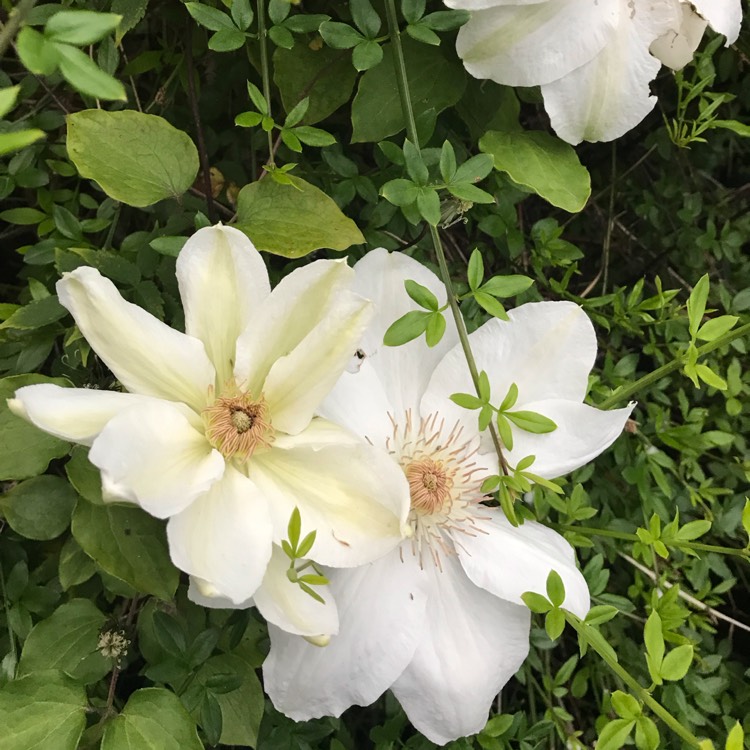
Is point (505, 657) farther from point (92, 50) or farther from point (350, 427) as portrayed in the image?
point (92, 50)

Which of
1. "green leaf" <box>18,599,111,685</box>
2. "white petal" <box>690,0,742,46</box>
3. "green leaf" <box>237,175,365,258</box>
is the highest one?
"white petal" <box>690,0,742,46</box>

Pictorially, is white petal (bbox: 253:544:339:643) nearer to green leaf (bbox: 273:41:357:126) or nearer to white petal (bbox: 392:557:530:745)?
white petal (bbox: 392:557:530:745)

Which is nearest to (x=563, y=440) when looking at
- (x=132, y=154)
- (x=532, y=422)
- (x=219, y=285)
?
(x=532, y=422)

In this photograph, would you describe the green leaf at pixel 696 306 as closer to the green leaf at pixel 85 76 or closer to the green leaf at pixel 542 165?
the green leaf at pixel 542 165

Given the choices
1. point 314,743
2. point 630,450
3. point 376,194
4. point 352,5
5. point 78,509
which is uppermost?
point 352,5

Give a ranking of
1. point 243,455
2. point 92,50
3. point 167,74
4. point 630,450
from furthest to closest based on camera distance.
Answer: point 630,450
point 167,74
point 92,50
point 243,455

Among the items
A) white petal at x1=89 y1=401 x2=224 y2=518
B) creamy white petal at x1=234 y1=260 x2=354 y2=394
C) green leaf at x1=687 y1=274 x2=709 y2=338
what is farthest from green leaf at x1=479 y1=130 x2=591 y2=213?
white petal at x1=89 y1=401 x2=224 y2=518

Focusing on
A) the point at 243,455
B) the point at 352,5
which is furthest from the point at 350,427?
the point at 352,5
